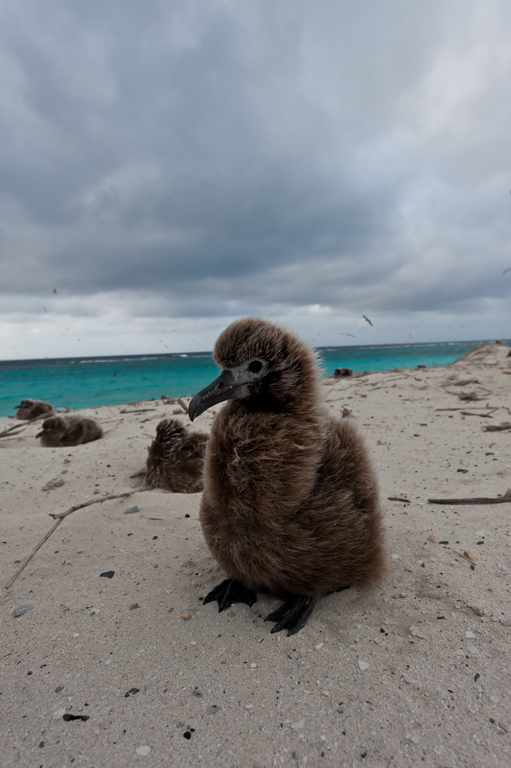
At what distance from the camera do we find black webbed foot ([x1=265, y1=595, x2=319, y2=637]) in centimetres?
206

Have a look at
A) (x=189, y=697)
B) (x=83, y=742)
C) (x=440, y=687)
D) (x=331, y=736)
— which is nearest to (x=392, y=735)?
(x=331, y=736)

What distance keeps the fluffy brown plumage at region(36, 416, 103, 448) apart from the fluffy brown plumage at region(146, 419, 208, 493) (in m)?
3.36

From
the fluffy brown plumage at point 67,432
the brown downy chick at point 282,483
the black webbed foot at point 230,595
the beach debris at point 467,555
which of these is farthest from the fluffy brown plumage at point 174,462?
the fluffy brown plumage at point 67,432

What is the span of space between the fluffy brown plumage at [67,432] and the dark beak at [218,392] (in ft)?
21.1

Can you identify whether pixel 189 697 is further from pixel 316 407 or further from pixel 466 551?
pixel 466 551

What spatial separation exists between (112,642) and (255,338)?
1.91 meters

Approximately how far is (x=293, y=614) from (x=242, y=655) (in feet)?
1.20

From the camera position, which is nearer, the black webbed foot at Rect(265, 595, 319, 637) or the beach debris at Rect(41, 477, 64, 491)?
the black webbed foot at Rect(265, 595, 319, 637)

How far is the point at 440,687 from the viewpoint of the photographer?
5.45 ft

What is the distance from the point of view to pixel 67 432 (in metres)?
7.62

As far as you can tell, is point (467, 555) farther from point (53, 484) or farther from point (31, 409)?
point (31, 409)

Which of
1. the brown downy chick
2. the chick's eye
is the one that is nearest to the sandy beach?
the brown downy chick

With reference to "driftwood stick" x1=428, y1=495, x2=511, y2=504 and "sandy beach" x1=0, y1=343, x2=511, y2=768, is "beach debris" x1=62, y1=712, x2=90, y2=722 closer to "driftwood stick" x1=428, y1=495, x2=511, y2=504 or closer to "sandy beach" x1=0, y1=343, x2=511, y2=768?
"sandy beach" x1=0, y1=343, x2=511, y2=768

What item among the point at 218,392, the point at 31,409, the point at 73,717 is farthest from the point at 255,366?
the point at 31,409
